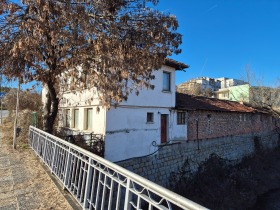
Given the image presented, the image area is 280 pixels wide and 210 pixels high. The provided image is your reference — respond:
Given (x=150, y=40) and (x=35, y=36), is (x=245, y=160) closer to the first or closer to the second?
(x=150, y=40)

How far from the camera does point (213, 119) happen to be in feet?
59.0

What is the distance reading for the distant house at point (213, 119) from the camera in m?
16.0

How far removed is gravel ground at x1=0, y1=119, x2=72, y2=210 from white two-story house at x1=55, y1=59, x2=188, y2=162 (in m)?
3.87

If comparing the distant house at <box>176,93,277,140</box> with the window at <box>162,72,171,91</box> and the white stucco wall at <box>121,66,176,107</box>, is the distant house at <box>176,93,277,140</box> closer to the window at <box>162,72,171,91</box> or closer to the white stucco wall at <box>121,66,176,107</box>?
the white stucco wall at <box>121,66,176,107</box>

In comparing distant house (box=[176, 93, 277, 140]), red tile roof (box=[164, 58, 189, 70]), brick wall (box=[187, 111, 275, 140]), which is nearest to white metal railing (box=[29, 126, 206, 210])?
red tile roof (box=[164, 58, 189, 70])

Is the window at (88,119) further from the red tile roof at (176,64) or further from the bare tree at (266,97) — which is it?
the bare tree at (266,97)

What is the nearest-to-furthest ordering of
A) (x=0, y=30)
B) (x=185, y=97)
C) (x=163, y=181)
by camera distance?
1. (x=0, y=30)
2. (x=163, y=181)
3. (x=185, y=97)

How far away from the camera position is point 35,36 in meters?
5.03

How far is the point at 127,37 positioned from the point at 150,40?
603mm

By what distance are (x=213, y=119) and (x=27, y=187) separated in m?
15.4

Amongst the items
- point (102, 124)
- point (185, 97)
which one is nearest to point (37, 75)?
point (102, 124)

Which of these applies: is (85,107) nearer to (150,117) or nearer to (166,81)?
(150,117)

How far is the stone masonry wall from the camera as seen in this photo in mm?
12742

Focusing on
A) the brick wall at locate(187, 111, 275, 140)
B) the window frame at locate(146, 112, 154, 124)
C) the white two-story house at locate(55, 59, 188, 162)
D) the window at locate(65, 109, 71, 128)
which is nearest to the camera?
the white two-story house at locate(55, 59, 188, 162)
